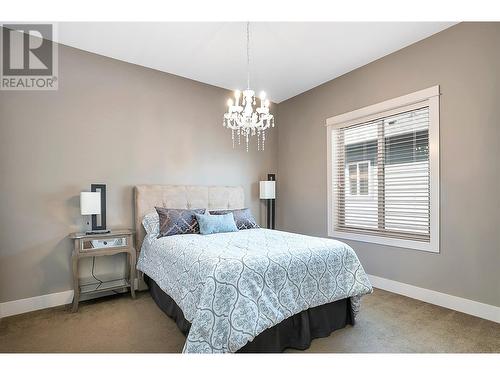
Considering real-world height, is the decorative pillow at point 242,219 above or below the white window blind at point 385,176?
below

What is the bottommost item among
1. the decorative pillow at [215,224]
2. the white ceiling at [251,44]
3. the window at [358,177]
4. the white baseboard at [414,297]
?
the white baseboard at [414,297]

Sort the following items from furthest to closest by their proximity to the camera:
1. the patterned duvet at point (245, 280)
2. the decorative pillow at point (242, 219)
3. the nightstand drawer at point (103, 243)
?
the decorative pillow at point (242, 219) → the nightstand drawer at point (103, 243) → the patterned duvet at point (245, 280)

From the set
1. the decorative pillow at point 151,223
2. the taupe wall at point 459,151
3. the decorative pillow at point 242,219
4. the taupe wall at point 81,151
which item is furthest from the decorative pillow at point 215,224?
the taupe wall at point 459,151

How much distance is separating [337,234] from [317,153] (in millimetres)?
1259

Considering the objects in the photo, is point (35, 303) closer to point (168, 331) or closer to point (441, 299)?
point (168, 331)

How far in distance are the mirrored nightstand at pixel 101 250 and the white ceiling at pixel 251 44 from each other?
2090 millimetres

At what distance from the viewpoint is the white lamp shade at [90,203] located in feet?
8.89

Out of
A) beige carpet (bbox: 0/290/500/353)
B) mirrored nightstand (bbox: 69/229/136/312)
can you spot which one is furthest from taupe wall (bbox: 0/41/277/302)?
beige carpet (bbox: 0/290/500/353)

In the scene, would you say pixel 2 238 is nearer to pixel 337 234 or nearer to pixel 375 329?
pixel 375 329

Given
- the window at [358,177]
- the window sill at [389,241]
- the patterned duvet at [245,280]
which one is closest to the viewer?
the patterned duvet at [245,280]

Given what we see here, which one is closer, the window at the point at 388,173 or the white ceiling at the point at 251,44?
the white ceiling at the point at 251,44

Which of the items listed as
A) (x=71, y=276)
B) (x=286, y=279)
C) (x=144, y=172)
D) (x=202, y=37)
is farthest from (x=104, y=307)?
(x=202, y=37)

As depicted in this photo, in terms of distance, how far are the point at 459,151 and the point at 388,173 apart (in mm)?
775

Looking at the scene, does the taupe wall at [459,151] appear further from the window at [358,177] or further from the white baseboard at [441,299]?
the window at [358,177]
